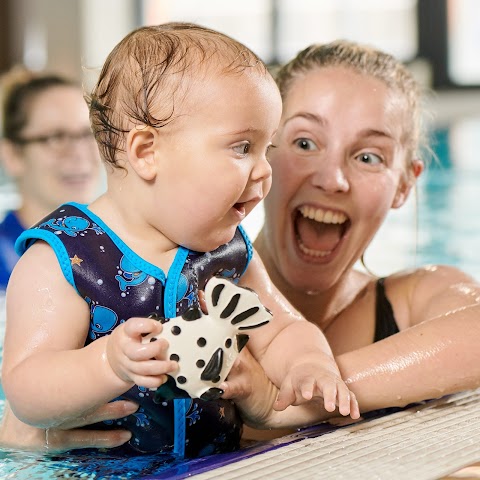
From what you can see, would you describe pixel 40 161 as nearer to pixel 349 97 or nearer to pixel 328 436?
pixel 349 97

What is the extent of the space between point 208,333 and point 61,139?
11.8 feet

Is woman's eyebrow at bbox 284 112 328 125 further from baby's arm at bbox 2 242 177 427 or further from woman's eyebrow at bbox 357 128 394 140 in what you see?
baby's arm at bbox 2 242 177 427

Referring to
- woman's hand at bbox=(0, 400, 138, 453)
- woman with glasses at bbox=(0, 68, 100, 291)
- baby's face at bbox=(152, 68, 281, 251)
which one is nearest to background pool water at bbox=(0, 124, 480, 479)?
woman's hand at bbox=(0, 400, 138, 453)

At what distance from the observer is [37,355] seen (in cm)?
187

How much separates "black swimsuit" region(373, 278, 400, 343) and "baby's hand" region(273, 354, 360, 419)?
712 mm

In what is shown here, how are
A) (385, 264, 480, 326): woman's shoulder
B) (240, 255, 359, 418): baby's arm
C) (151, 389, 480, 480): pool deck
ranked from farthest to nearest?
(385, 264, 480, 326): woman's shoulder
(240, 255, 359, 418): baby's arm
(151, 389, 480, 480): pool deck

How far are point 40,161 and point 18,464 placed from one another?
332 cm

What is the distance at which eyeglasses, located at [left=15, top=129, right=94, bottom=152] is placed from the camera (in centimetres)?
514

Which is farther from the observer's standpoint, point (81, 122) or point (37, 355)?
point (81, 122)

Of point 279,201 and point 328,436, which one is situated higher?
point 279,201

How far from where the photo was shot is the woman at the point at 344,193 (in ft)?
9.21

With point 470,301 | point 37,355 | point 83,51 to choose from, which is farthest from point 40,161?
point 83,51

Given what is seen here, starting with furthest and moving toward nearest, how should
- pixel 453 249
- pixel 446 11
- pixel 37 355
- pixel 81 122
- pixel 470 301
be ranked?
pixel 446 11
pixel 453 249
pixel 81 122
pixel 470 301
pixel 37 355

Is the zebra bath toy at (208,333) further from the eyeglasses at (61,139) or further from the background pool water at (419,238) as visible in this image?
the eyeglasses at (61,139)
